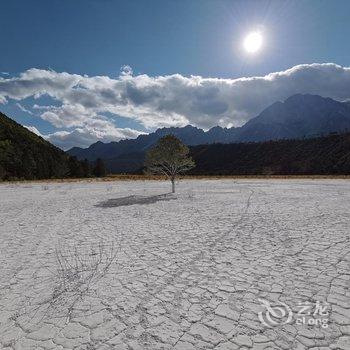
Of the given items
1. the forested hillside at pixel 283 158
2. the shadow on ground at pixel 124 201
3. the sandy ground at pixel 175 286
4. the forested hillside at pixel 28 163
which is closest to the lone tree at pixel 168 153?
the shadow on ground at pixel 124 201

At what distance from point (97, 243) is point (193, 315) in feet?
20.5

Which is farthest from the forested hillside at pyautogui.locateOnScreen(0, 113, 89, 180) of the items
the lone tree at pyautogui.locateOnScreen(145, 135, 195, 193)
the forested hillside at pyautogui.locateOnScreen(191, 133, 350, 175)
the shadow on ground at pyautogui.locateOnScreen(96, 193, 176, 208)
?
the forested hillside at pyautogui.locateOnScreen(191, 133, 350, 175)

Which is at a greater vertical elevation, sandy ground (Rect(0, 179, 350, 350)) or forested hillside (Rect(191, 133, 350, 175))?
forested hillside (Rect(191, 133, 350, 175))

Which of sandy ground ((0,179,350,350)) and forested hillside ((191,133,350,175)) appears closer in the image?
sandy ground ((0,179,350,350))

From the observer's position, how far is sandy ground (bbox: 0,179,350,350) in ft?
17.2

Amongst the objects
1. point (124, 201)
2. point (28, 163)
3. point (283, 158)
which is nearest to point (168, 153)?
point (124, 201)

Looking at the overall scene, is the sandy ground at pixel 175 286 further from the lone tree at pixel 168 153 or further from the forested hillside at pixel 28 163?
the forested hillside at pixel 28 163

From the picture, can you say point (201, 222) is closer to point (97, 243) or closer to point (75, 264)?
point (97, 243)

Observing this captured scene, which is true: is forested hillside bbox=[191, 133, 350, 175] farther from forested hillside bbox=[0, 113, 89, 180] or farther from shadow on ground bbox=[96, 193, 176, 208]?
shadow on ground bbox=[96, 193, 176, 208]

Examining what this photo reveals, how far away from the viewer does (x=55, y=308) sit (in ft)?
20.6

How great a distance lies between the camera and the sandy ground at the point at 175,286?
5.23 meters

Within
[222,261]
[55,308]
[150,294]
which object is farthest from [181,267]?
[55,308]

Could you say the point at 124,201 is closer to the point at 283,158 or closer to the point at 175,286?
the point at 175,286

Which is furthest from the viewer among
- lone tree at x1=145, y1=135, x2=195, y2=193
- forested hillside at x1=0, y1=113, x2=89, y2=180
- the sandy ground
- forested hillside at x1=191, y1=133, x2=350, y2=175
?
forested hillside at x1=191, y1=133, x2=350, y2=175
